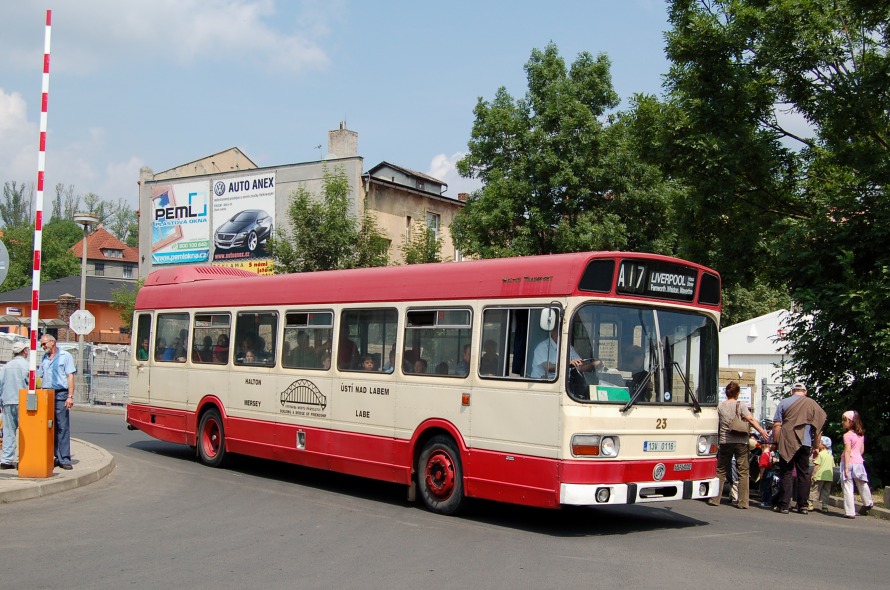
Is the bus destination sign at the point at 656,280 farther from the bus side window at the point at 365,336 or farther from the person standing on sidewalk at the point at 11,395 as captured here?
the person standing on sidewalk at the point at 11,395

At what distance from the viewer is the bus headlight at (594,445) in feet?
31.3

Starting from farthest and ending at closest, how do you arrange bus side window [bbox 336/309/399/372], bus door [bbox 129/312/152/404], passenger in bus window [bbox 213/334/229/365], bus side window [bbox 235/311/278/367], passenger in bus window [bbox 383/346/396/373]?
bus door [bbox 129/312/152/404] → passenger in bus window [bbox 213/334/229/365] → bus side window [bbox 235/311/278/367] → bus side window [bbox 336/309/399/372] → passenger in bus window [bbox 383/346/396/373]

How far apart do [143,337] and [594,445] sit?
34.7 ft

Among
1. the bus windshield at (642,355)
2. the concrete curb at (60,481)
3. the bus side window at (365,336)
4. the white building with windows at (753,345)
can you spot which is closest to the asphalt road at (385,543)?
→ the concrete curb at (60,481)

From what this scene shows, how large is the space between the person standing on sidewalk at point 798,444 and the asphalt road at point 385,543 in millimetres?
359

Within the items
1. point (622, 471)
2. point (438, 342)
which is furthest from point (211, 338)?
point (622, 471)

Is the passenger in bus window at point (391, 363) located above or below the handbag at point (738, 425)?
above

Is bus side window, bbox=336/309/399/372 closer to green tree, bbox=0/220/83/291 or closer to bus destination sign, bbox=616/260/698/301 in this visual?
bus destination sign, bbox=616/260/698/301

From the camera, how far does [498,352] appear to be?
34.6 feet

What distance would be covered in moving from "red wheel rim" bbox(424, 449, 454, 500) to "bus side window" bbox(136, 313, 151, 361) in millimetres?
7828

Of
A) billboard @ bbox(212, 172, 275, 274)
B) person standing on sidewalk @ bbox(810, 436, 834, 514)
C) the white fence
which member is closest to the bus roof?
person standing on sidewalk @ bbox(810, 436, 834, 514)

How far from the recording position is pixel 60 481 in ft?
39.6

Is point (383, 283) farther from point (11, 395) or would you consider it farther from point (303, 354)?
point (11, 395)

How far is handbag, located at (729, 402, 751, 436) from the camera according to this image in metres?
12.8
